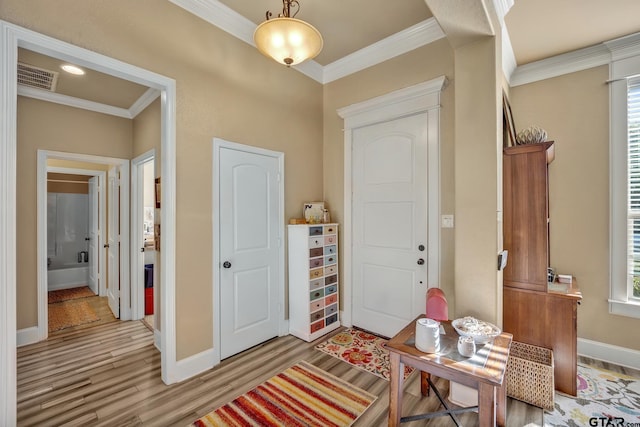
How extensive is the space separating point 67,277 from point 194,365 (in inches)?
182

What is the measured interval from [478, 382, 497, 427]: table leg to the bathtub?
6668 millimetres

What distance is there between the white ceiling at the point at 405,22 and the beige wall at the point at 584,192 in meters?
0.41

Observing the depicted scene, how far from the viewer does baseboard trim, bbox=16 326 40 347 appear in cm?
300

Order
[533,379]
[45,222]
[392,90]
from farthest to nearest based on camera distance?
[45,222] → [392,90] → [533,379]

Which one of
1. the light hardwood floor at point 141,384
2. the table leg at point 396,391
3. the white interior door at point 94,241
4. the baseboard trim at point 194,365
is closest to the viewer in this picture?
the table leg at point 396,391

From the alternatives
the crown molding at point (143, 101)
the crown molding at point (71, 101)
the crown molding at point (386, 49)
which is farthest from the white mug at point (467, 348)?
the crown molding at point (71, 101)

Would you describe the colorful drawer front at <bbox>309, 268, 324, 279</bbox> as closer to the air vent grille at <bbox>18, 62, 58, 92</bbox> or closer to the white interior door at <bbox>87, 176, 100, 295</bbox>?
the air vent grille at <bbox>18, 62, 58, 92</bbox>

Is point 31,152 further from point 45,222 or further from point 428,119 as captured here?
point 428,119

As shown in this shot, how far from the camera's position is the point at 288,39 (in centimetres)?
166

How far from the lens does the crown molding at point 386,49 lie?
2680mm

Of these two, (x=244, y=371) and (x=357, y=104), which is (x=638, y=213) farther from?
(x=244, y=371)

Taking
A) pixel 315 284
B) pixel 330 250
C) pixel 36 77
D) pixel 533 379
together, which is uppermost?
pixel 36 77

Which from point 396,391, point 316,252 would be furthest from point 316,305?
point 396,391

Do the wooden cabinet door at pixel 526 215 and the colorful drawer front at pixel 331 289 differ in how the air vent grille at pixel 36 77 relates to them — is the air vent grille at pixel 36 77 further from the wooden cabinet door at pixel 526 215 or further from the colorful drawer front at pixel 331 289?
the wooden cabinet door at pixel 526 215
